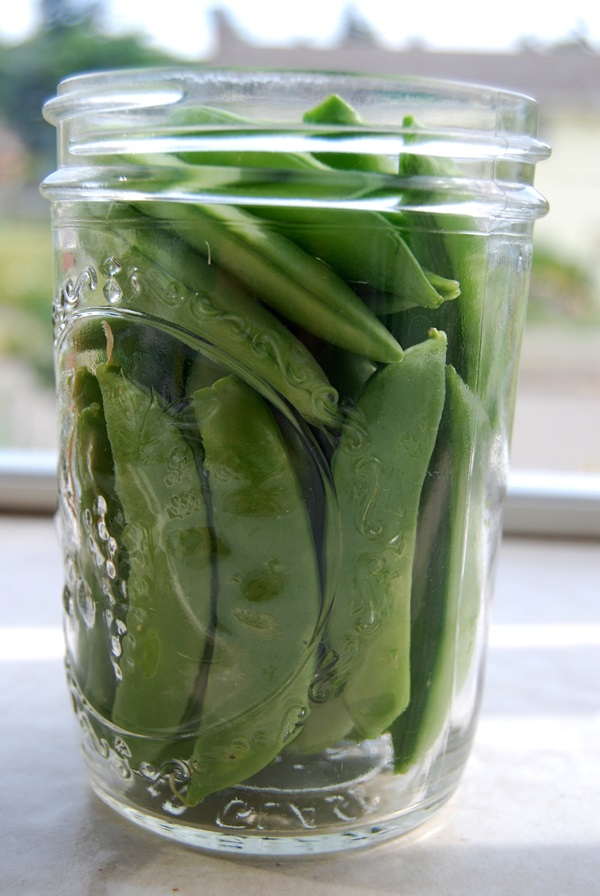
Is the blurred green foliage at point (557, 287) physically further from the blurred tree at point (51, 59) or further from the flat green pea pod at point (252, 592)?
the flat green pea pod at point (252, 592)

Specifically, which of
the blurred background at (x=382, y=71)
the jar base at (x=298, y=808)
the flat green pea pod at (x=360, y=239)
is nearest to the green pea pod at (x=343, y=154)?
the flat green pea pod at (x=360, y=239)

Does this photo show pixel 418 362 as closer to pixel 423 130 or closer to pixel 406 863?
pixel 423 130

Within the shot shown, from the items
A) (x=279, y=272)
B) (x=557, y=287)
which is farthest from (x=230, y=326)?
(x=557, y=287)

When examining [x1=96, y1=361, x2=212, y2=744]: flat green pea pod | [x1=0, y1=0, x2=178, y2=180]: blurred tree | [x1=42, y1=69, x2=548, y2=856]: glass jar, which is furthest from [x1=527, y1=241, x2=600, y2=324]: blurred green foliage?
[x1=96, y1=361, x2=212, y2=744]: flat green pea pod

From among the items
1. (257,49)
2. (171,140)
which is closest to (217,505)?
(171,140)

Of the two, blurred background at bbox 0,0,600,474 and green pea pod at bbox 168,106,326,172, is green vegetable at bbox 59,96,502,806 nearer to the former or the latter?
green pea pod at bbox 168,106,326,172

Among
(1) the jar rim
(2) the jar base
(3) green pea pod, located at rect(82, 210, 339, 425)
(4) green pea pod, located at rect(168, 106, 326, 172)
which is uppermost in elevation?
(1) the jar rim

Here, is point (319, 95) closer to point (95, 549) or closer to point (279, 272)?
point (279, 272)
